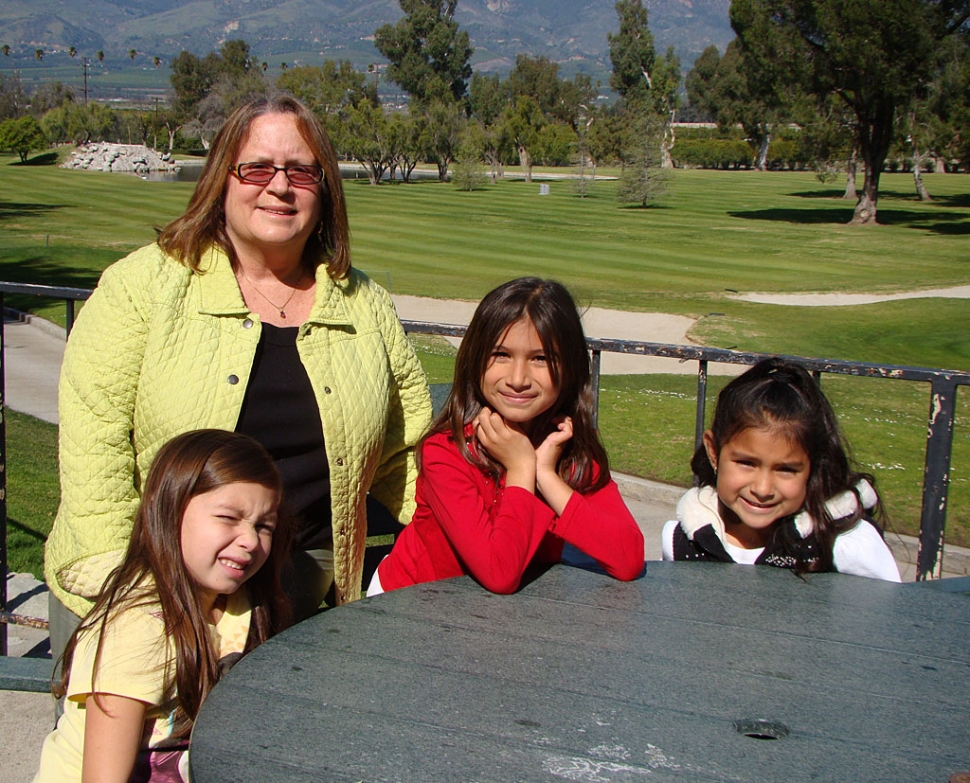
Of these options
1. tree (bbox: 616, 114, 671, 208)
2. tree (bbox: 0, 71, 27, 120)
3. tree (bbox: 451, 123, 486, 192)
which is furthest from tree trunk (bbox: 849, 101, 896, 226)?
tree (bbox: 0, 71, 27, 120)

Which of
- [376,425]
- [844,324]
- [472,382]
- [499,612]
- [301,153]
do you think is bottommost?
[844,324]

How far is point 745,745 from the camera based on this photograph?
154cm

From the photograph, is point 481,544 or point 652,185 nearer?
point 481,544

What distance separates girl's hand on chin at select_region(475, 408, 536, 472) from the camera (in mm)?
2303

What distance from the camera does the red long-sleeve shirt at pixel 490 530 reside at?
2105mm

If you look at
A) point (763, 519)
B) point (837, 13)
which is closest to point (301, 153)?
point (763, 519)

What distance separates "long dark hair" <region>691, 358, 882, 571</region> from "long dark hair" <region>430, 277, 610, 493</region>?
1.32 feet

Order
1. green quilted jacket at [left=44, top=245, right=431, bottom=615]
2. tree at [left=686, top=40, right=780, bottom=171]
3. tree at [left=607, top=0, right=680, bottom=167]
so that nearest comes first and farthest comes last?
green quilted jacket at [left=44, top=245, right=431, bottom=615] → tree at [left=686, top=40, right=780, bottom=171] → tree at [left=607, top=0, right=680, bottom=167]

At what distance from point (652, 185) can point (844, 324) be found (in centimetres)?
2737

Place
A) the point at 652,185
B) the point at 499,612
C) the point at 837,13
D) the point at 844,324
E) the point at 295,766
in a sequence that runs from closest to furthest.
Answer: the point at 295,766
the point at 499,612
the point at 844,324
the point at 837,13
the point at 652,185

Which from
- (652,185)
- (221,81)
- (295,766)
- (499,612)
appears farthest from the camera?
(221,81)

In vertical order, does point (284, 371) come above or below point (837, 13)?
below

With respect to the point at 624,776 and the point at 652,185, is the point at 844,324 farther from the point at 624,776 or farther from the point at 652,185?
the point at 652,185

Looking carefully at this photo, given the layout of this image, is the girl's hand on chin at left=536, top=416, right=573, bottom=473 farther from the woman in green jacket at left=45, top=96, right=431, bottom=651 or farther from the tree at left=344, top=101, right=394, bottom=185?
the tree at left=344, top=101, right=394, bottom=185
